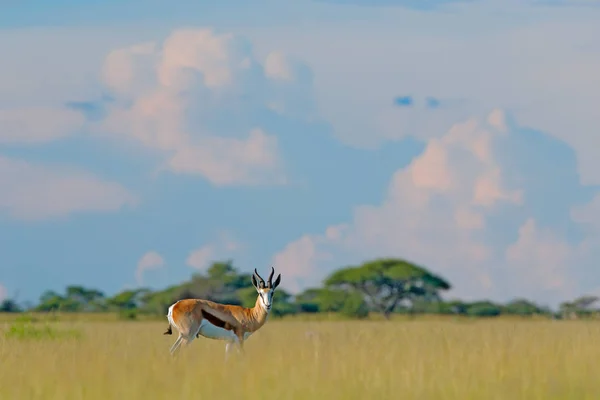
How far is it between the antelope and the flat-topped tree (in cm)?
4101

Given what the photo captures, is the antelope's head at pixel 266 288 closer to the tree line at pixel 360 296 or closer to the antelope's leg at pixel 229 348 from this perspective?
the antelope's leg at pixel 229 348

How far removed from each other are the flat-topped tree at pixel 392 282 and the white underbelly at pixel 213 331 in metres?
41.4

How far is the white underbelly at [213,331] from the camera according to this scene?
15.1 m

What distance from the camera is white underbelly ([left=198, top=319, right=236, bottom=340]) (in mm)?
15062

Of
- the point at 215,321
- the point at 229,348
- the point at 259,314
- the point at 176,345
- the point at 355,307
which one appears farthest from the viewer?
the point at 355,307

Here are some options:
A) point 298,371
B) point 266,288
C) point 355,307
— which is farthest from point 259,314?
point 355,307

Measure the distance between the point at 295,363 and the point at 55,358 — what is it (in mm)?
3285

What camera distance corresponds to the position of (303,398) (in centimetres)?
953

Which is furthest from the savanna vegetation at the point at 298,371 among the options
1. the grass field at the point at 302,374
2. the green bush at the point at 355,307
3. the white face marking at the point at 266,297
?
the green bush at the point at 355,307

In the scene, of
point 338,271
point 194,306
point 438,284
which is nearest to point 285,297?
point 338,271

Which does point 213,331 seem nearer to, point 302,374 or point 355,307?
point 302,374

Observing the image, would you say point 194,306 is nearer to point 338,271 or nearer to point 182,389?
point 182,389

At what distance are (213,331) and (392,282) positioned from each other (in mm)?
43001

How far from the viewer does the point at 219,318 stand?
49.9 feet
